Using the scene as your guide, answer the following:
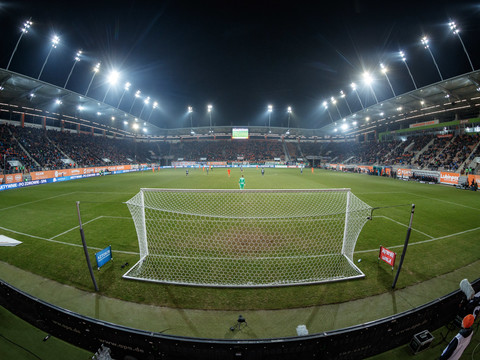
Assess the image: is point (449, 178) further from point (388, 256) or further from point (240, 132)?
point (240, 132)

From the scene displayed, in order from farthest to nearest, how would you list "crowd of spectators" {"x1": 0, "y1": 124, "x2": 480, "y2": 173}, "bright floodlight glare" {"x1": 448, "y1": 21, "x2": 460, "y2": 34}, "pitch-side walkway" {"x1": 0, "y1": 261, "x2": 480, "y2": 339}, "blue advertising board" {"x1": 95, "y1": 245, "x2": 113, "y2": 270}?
"crowd of spectators" {"x1": 0, "y1": 124, "x2": 480, "y2": 173}
"bright floodlight glare" {"x1": 448, "y1": 21, "x2": 460, "y2": 34}
"blue advertising board" {"x1": 95, "y1": 245, "x2": 113, "y2": 270}
"pitch-side walkway" {"x1": 0, "y1": 261, "x2": 480, "y2": 339}

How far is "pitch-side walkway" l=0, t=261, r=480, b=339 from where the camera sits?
360cm

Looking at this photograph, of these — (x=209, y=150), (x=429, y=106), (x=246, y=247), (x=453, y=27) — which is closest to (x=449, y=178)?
(x=453, y=27)

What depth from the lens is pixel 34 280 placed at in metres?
5.11

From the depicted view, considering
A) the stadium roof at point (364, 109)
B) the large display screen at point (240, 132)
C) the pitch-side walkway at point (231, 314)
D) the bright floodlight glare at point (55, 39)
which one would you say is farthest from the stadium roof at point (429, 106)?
the bright floodlight glare at point (55, 39)

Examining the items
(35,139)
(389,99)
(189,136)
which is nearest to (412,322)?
(389,99)

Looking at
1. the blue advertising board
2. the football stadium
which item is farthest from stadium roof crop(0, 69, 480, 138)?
the blue advertising board

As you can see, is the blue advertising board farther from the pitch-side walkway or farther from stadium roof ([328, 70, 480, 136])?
stadium roof ([328, 70, 480, 136])

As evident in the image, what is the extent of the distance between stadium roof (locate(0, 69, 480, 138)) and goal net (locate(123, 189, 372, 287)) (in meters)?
26.1

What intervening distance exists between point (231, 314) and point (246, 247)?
3.08 m

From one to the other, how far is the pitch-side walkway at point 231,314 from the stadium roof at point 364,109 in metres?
27.7

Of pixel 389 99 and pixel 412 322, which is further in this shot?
pixel 389 99

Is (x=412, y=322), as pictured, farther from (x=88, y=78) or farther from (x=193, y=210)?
(x=88, y=78)

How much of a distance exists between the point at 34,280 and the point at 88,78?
123 ft
